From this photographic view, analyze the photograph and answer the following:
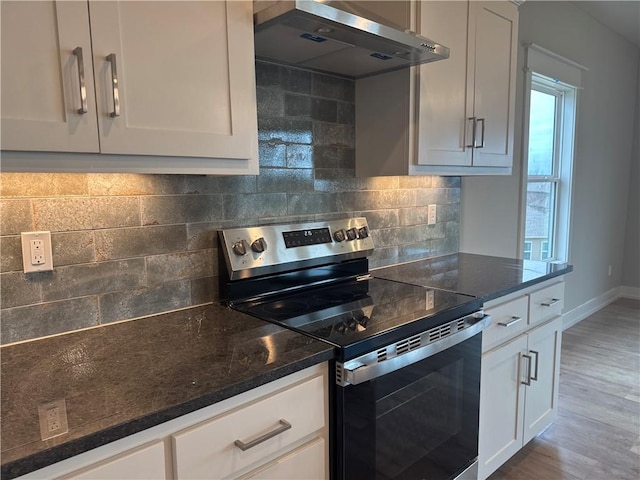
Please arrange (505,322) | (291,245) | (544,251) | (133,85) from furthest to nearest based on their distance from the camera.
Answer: (544,251), (505,322), (291,245), (133,85)

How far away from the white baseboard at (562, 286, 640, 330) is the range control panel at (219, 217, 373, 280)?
2917 mm

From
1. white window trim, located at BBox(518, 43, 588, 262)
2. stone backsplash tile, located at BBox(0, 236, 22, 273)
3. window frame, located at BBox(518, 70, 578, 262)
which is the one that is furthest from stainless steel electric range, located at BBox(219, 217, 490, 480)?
window frame, located at BBox(518, 70, 578, 262)

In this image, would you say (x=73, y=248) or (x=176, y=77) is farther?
(x=73, y=248)

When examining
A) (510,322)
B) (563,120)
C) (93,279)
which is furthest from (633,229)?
(93,279)

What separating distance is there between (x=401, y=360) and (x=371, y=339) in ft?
0.52

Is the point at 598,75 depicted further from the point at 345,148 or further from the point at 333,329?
the point at 333,329

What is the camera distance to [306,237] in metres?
1.81

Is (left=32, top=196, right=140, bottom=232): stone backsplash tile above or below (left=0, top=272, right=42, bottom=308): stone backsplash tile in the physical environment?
above

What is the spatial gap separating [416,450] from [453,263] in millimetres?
1119

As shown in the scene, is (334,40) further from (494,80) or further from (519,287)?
(519,287)

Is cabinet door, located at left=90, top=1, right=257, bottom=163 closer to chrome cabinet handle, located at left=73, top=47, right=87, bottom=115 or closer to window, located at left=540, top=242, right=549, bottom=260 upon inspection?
chrome cabinet handle, located at left=73, top=47, right=87, bottom=115

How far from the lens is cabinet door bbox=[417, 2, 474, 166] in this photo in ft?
6.07

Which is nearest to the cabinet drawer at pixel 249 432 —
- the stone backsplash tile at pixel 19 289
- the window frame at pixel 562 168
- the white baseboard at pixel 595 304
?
the stone backsplash tile at pixel 19 289

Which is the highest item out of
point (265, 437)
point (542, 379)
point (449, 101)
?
point (449, 101)
